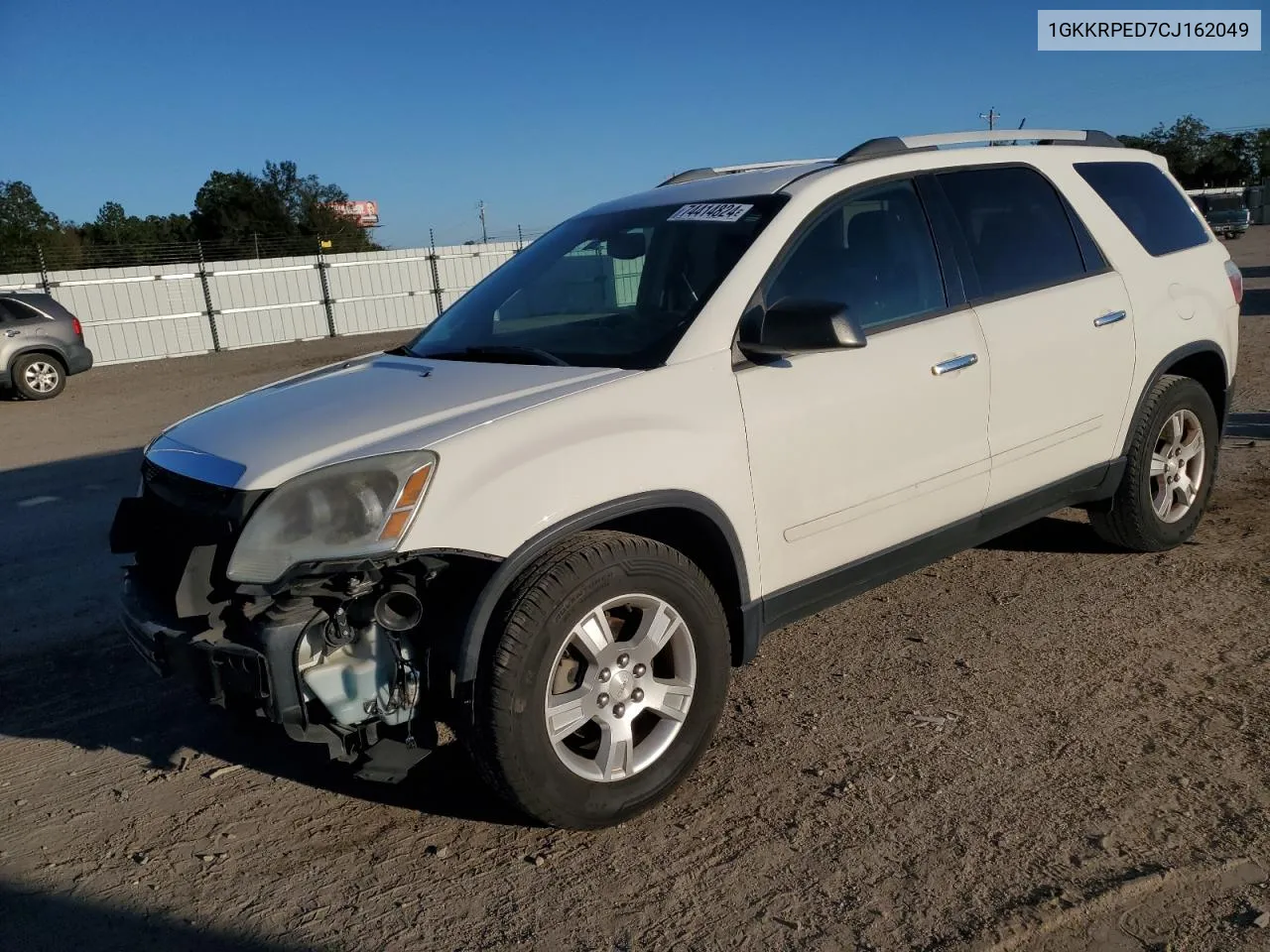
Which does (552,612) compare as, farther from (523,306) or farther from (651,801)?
(523,306)

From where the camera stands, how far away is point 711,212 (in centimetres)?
388

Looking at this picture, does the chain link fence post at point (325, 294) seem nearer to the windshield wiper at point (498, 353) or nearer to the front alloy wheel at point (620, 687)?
the windshield wiper at point (498, 353)

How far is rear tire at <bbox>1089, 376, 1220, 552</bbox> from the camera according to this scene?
476 cm

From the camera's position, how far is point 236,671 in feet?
9.02

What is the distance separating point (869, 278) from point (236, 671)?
8.07 ft

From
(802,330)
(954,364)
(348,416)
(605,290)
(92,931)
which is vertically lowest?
(92,931)

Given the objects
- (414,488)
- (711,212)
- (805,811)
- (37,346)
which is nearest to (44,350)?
(37,346)

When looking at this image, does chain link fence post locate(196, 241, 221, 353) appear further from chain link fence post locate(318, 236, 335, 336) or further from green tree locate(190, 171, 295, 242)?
green tree locate(190, 171, 295, 242)

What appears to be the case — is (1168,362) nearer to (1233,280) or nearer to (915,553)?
(1233,280)

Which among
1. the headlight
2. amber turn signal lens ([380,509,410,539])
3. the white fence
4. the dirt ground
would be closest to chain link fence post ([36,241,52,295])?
the white fence

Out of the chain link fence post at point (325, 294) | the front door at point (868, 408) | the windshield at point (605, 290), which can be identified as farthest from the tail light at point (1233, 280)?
the chain link fence post at point (325, 294)

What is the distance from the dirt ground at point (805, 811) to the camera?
8.64 feet

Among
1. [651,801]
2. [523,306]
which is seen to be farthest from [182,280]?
[651,801]

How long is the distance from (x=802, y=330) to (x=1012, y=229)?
5.08ft
